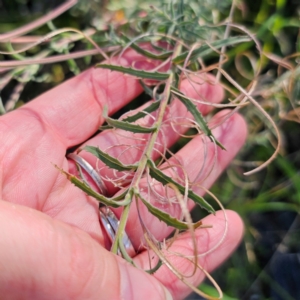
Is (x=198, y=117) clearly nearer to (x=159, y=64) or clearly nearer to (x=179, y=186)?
(x=179, y=186)

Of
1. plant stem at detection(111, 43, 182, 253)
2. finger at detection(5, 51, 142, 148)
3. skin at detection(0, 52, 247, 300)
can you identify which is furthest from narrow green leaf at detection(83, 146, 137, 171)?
finger at detection(5, 51, 142, 148)

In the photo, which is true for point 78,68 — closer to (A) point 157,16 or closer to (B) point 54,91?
(B) point 54,91

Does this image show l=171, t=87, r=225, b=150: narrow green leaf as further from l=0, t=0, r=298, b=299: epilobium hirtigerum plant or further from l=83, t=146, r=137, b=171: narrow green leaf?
l=83, t=146, r=137, b=171: narrow green leaf

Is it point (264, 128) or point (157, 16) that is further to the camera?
point (264, 128)

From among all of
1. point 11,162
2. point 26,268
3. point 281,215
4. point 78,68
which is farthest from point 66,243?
point 281,215

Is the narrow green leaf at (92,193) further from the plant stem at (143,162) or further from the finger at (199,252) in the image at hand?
the finger at (199,252)

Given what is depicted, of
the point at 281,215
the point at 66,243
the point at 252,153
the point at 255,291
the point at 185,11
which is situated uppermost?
the point at 185,11

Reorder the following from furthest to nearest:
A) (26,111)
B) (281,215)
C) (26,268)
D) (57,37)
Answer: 1. (281,215)
2. (57,37)
3. (26,111)
4. (26,268)

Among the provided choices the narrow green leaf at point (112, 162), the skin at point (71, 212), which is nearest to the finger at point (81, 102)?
the skin at point (71, 212)
